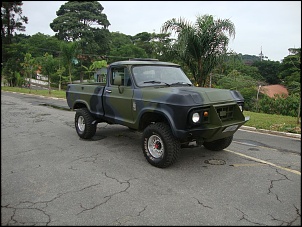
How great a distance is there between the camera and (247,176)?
4.27 metres

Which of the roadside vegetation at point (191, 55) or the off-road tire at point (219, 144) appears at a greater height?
the roadside vegetation at point (191, 55)

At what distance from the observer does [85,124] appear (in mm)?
6418

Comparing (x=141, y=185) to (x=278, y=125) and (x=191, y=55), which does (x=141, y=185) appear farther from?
(x=191, y=55)

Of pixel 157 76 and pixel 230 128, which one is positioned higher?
pixel 157 76

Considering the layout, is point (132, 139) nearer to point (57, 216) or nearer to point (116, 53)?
point (57, 216)

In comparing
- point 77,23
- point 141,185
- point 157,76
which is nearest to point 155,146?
point 141,185

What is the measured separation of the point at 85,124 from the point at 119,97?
1.56 metres

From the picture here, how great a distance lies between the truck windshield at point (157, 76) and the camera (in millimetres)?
A: 5234

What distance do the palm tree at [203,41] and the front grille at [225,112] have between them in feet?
21.0

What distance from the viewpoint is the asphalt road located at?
3066 mm

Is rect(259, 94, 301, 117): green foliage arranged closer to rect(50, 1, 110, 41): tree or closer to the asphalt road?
the asphalt road

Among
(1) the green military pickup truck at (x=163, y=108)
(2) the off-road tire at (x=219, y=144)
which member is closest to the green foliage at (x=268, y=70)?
(2) the off-road tire at (x=219, y=144)

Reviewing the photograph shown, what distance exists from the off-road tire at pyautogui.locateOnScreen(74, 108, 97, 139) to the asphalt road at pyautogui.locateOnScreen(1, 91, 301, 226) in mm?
255

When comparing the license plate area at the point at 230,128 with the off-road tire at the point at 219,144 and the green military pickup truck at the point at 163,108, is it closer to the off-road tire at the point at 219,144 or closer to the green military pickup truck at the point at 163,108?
the green military pickup truck at the point at 163,108
